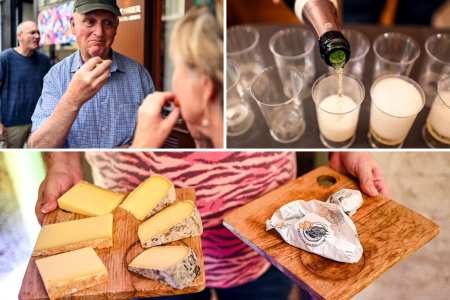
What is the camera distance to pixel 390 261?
703 millimetres

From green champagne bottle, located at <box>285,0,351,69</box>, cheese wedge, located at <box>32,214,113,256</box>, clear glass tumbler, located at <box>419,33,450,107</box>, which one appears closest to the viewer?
green champagne bottle, located at <box>285,0,351,69</box>

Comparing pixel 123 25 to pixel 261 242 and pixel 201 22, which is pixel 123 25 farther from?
pixel 261 242

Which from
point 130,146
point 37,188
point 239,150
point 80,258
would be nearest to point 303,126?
point 239,150

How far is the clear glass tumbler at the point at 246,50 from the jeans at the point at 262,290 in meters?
0.50

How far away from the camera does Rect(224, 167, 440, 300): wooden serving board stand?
675 millimetres

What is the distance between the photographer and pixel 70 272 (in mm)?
674

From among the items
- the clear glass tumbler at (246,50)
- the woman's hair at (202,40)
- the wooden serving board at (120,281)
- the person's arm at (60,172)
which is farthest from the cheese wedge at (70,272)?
the clear glass tumbler at (246,50)

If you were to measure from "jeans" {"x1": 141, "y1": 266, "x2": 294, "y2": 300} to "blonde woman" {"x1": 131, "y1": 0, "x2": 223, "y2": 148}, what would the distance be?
1.25ft

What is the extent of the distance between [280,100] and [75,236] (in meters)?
0.59

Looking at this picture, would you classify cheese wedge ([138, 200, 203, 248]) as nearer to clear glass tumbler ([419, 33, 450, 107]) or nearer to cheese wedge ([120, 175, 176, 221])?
cheese wedge ([120, 175, 176, 221])

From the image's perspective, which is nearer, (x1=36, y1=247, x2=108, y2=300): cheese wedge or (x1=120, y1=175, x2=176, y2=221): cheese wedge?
(x1=36, y1=247, x2=108, y2=300): cheese wedge

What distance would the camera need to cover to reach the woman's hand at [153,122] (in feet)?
2.88

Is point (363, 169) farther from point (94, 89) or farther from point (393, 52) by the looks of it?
point (94, 89)

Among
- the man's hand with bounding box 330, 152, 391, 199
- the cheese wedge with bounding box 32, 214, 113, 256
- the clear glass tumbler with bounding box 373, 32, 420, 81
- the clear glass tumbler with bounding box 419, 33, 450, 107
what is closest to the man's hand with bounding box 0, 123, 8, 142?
the cheese wedge with bounding box 32, 214, 113, 256
